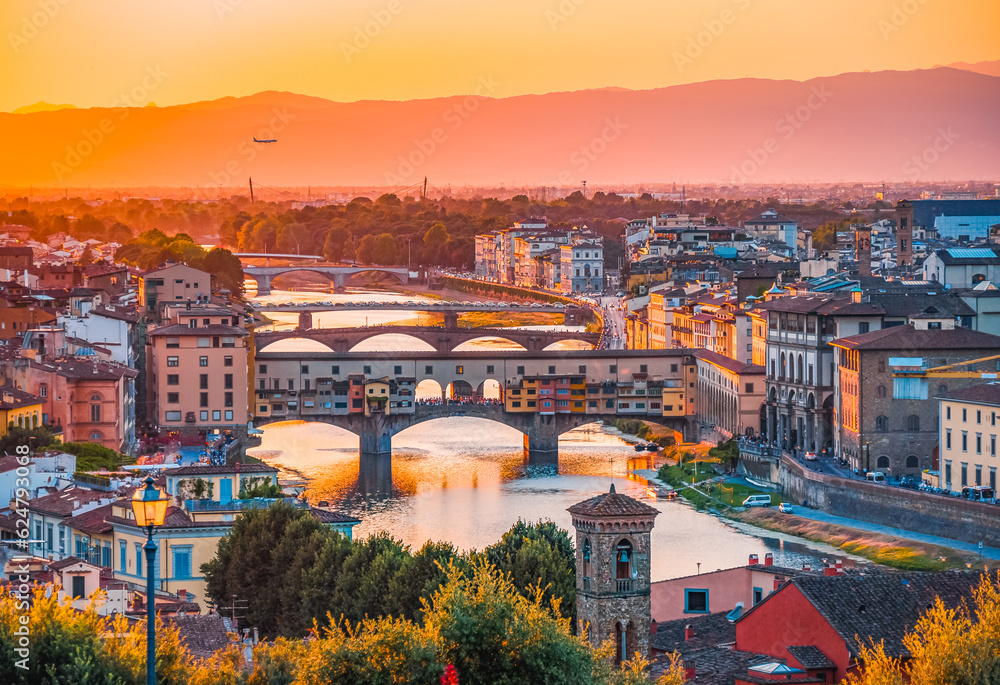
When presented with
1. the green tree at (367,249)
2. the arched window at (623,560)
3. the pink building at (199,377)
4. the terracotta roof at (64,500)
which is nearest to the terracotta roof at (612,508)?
the arched window at (623,560)

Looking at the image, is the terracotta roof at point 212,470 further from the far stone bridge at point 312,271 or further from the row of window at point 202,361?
the far stone bridge at point 312,271

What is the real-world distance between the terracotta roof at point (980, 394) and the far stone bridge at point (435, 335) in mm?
19017

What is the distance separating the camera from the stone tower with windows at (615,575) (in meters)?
12.1

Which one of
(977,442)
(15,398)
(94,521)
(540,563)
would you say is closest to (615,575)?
(540,563)

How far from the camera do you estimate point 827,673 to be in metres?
11.6

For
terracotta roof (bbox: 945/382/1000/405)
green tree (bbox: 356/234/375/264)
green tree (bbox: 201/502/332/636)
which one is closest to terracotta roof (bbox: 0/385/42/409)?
green tree (bbox: 201/502/332/636)

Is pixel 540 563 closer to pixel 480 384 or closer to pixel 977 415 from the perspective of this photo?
pixel 977 415

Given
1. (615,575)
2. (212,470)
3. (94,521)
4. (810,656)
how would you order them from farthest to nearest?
(212,470) < (94,521) < (615,575) < (810,656)

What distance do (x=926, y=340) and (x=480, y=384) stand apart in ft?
39.3

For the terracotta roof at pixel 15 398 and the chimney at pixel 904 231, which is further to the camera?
the chimney at pixel 904 231

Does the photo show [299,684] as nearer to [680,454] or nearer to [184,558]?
[184,558]

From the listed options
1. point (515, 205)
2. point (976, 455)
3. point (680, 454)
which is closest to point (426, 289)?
point (515, 205)

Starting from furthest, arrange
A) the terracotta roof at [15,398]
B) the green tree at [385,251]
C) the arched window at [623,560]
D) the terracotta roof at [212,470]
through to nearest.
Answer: the green tree at [385,251]
the terracotta roof at [15,398]
the terracotta roof at [212,470]
the arched window at [623,560]

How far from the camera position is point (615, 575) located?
1216cm
